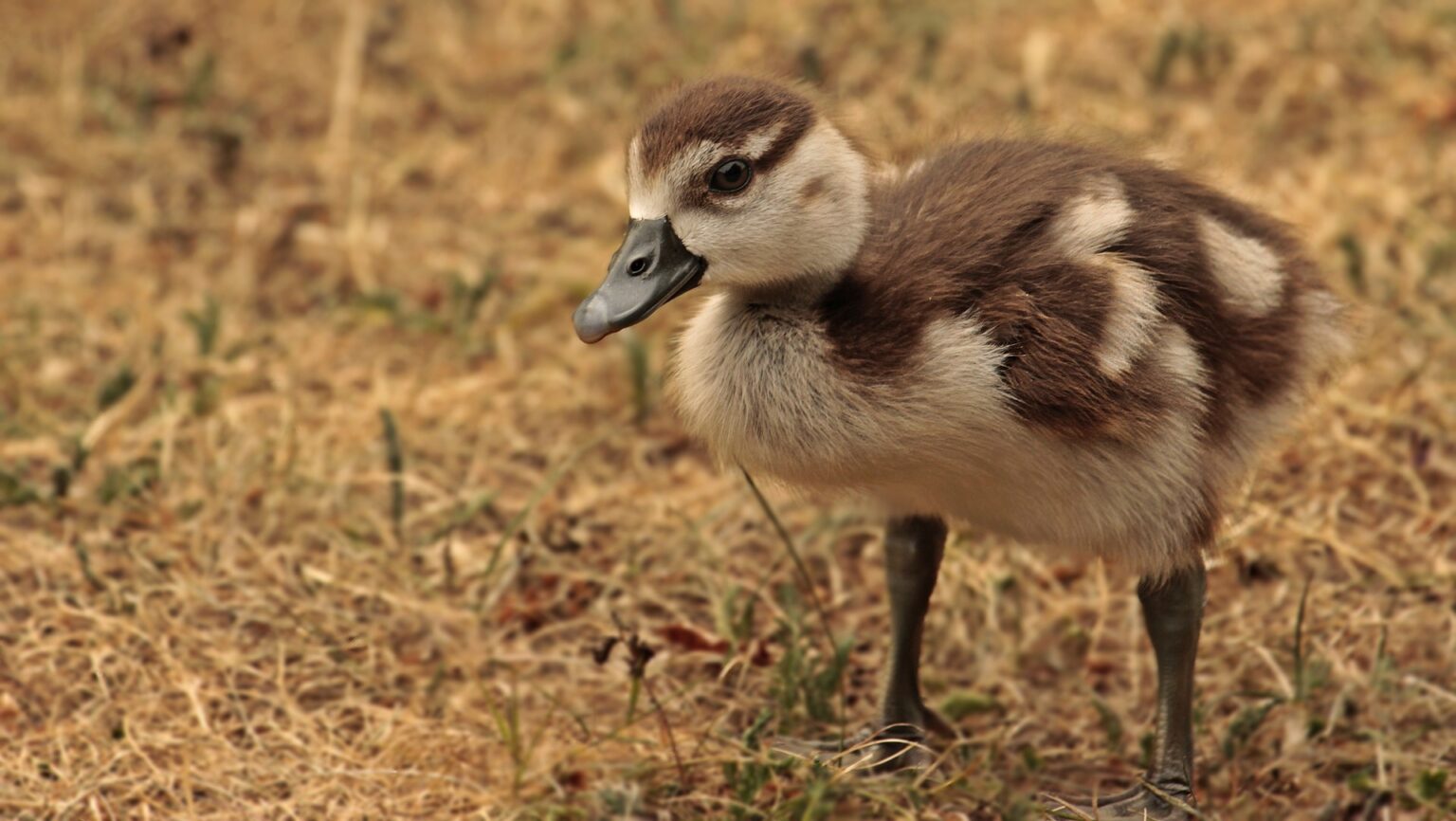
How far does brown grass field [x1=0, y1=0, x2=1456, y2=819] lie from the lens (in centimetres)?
315

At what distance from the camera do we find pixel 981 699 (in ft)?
10.9

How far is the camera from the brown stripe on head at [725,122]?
2.69 m

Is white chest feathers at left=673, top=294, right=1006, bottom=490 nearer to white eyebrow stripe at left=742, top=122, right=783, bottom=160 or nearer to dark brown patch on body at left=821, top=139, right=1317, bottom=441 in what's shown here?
dark brown patch on body at left=821, top=139, right=1317, bottom=441

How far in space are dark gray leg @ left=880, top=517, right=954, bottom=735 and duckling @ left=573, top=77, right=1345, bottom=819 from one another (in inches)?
9.0

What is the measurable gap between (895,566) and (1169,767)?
23.5 inches

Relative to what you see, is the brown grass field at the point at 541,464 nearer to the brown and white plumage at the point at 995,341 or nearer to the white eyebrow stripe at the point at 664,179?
the brown and white plumage at the point at 995,341

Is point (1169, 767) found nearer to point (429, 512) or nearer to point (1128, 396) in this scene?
point (1128, 396)

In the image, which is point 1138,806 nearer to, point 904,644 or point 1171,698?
point 1171,698

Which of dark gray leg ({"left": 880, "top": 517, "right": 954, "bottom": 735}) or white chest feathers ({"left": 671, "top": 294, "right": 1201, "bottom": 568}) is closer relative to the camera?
white chest feathers ({"left": 671, "top": 294, "right": 1201, "bottom": 568})

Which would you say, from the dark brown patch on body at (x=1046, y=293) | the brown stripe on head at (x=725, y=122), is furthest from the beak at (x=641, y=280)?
the dark brown patch on body at (x=1046, y=293)

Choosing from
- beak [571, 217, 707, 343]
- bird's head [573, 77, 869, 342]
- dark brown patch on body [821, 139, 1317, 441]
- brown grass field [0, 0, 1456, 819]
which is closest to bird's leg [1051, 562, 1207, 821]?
brown grass field [0, 0, 1456, 819]

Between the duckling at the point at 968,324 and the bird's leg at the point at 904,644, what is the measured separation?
0.23 meters

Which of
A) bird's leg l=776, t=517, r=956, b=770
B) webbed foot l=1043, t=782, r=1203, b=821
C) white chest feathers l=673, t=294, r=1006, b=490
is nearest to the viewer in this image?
white chest feathers l=673, t=294, r=1006, b=490

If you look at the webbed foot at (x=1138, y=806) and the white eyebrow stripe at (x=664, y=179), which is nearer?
the white eyebrow stripe at (x=664, y=179)
